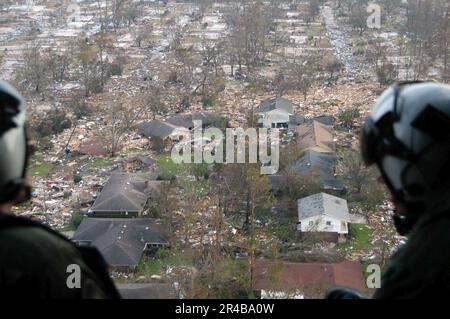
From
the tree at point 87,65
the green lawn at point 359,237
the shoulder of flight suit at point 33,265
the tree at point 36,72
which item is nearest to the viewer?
the shoulder of flight suit at point 33,265

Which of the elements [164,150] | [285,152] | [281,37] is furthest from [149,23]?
[285,152]

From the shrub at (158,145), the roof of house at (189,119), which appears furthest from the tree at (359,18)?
the shrub at (158,145)

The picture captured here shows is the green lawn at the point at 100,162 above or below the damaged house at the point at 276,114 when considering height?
below

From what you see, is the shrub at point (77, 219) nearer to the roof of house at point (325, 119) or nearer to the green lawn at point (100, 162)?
the green lawn at point (100, 162)

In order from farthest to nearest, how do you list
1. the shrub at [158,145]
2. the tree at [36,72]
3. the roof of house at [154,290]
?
the tree at [36,72] → the shrub at [158,145] → the roof of house at [154,290]

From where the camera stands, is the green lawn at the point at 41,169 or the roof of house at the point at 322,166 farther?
the green lawn at the point at 41,169

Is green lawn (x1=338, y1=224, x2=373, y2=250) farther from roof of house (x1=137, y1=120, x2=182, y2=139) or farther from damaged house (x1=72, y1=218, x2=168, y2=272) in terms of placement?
roof of house (x1=137, y1=120, x2=182, y2=139)

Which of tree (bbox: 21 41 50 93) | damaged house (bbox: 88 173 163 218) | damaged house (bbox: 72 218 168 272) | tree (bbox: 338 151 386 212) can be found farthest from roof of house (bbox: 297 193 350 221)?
tree (bbox: 21 41 50 93)
